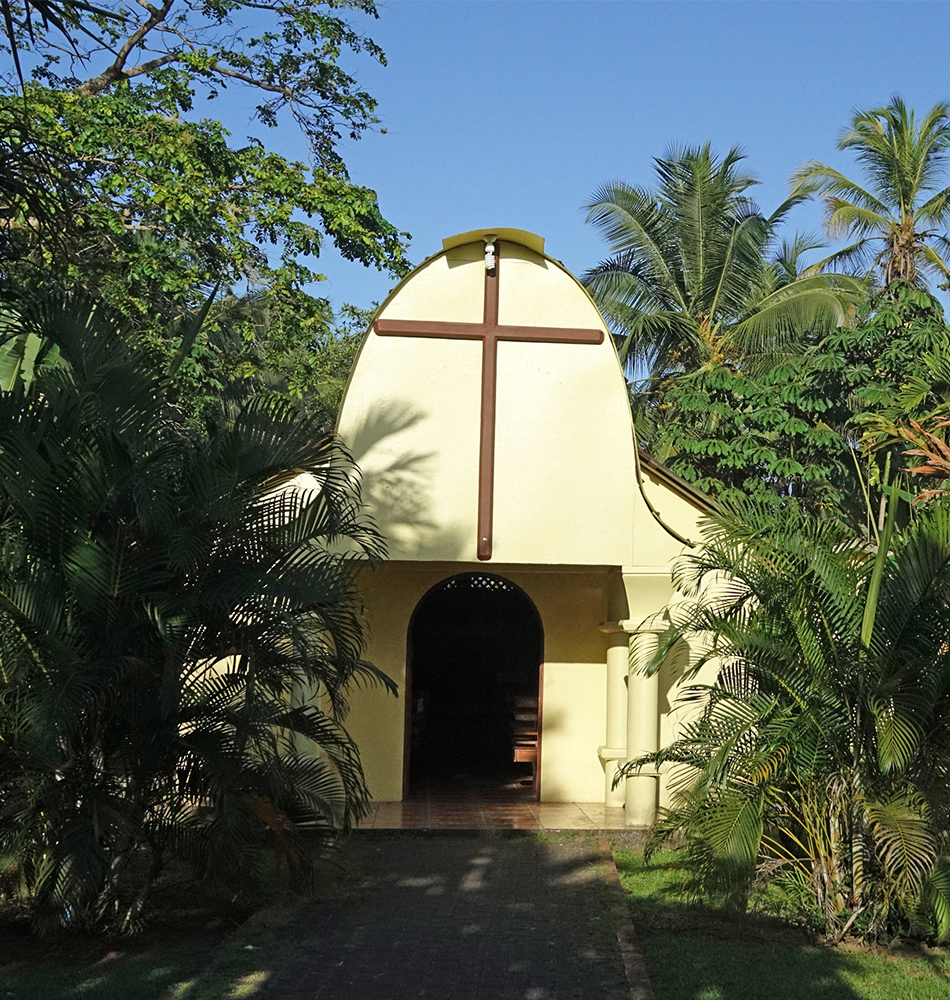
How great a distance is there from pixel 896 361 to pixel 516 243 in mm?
8905

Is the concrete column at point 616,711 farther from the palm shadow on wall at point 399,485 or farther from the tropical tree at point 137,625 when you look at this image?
the tropical tree at point 137,625

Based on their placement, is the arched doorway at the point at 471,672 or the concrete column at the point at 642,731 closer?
the concrete column at the point at 642,731

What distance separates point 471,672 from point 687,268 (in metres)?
11.1

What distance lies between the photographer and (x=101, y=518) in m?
7.39

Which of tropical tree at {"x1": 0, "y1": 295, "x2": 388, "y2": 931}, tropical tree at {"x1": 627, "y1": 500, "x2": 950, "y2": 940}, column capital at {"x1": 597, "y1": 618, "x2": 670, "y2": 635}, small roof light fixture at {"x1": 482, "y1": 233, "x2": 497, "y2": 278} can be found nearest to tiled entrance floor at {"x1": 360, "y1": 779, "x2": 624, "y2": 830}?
column capital at {"x1": 597, "y1": 618, "x2": 670, "y2": 635}

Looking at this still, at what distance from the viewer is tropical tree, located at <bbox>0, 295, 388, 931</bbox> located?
7.04m

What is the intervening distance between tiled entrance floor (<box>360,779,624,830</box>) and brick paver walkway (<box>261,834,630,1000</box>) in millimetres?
403

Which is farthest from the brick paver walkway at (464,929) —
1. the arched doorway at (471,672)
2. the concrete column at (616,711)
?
the arched doorway at (471,672)

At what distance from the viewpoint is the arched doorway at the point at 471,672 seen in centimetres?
1661

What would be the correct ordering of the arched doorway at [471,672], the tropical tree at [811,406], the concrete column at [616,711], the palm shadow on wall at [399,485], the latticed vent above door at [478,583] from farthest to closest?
1. the tropical tree at [811,406]
2. the arched doorway at [471,672]
3. the latticed vent above door at [478,583]
4. the concrete column at [616,711]
5. the palm shadow on wall at [399,485]

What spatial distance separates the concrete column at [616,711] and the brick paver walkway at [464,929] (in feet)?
4.35

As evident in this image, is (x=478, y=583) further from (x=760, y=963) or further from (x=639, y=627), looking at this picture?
(x=760, y=963)

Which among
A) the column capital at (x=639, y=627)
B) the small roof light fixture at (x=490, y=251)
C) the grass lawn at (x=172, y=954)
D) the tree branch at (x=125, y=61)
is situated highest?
the tree branch at (x=125, y=61)

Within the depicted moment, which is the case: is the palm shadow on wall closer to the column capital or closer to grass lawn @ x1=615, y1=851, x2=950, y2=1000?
the column capital
